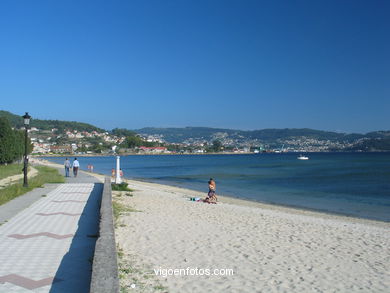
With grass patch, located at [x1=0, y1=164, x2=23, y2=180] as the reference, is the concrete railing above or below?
above

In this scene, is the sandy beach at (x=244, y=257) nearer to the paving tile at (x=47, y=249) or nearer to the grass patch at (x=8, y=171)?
the paving tile at (x=47, y=249)

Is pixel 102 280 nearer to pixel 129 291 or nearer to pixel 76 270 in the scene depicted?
pixel 129 291

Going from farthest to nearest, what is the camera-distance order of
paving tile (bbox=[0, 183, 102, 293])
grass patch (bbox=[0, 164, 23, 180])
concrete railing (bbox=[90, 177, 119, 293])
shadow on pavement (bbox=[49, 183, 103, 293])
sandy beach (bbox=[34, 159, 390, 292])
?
grass patch (bbox=[0, 164, 23, 180])
sandy beach (bbox=[34, 159, 390, 292])
paving tile (bbox=[0, 183, 102, 293])
shadow on pavement (bbox=[49, 183, 103, 293])
concrete railing (bbox=[90, 177, 119, 293])

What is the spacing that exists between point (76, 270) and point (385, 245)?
23.8ft

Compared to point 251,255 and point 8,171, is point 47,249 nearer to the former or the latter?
point 251,255

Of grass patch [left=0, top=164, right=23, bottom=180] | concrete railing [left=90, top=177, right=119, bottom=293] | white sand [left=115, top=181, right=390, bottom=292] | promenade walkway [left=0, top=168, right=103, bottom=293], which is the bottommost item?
grass patch [left=0, top=164, right=23, bottom=180]

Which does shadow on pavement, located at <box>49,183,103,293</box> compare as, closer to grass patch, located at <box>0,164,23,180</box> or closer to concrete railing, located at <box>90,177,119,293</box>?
concrete railing, located at <box>90,177,119,293</box>

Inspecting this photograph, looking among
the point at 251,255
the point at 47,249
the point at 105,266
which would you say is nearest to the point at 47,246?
the point at 47,249

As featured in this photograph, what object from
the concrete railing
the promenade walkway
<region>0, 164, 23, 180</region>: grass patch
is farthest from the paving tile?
<region>0, 164, 23, 180</region>: grass patch

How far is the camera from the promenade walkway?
5.46 m

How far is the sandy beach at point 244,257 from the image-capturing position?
5.85 metres

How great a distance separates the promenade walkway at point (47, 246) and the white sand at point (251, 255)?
70cm

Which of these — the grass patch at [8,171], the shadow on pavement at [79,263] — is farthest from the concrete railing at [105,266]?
the grass patch at [8,171]

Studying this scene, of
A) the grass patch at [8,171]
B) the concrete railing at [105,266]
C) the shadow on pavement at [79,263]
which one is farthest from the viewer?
the grass patch at [8,171]
